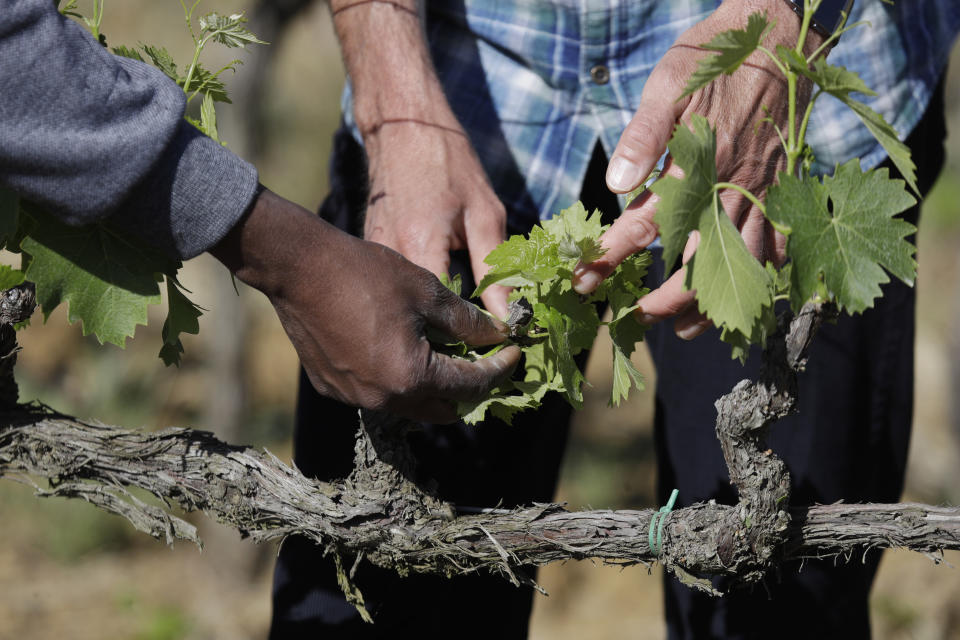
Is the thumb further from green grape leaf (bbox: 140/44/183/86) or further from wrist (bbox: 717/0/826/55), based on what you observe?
green grape leaf (bbox: 140/44/183/86)

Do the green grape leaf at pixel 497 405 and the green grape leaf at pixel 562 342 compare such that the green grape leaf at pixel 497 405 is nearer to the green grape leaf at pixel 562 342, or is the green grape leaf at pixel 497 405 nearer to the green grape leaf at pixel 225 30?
the green grape leaf at pixel 562 342

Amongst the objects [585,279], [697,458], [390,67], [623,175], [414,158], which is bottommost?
[697,458]

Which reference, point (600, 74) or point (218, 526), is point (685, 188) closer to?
point (600, 74)

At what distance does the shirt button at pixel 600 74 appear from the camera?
1715 mm

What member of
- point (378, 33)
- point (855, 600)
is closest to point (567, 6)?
point (378, 33)

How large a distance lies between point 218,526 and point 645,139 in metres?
3.49

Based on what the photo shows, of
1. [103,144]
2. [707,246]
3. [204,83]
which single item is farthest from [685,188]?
[204,83]

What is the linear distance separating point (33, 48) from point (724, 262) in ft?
3.02

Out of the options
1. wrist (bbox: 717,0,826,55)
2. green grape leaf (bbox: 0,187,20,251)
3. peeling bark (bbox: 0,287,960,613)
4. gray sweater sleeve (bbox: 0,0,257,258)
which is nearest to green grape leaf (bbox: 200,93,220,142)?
gray sweater sleeve (bbox: 0,0,257,258)

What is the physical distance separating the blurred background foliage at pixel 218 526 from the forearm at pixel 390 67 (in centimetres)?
174

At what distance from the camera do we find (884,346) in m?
1.80

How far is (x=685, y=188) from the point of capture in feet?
3.45

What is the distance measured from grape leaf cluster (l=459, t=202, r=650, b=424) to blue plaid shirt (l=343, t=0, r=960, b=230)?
36cm

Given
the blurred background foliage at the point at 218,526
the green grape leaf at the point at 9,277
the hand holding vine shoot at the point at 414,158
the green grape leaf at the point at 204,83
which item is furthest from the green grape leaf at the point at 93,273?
the blurred background foliage at the point at 218,526
